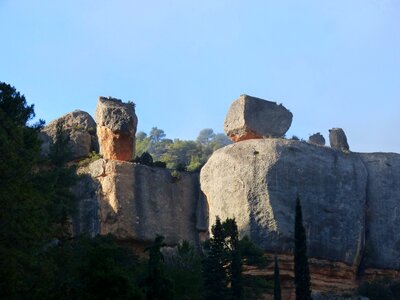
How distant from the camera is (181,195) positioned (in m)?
67.5

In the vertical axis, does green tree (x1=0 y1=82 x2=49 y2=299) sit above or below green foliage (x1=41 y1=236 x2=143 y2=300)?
above

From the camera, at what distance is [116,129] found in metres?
67.0

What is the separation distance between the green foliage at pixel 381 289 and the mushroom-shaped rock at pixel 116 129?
17.3 m

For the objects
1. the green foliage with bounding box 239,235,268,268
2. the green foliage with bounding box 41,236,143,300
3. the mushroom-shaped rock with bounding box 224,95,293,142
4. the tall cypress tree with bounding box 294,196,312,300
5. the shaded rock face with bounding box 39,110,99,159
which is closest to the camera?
the green foliage with bounding box 41,236,143,300

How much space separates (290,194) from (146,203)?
9013 millimetres

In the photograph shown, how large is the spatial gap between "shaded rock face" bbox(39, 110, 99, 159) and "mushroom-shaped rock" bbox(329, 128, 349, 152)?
1630 cm

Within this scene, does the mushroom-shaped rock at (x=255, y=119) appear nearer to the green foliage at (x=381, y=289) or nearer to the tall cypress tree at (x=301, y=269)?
the green foliage at (x=381, y=289)

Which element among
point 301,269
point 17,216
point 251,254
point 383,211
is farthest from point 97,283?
point 383,211

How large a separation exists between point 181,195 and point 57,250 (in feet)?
66.6

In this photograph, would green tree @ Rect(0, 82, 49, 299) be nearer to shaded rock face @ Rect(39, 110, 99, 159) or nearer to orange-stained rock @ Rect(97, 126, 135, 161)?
orange-stained rock @ Rect(97, 126, 135, 161)

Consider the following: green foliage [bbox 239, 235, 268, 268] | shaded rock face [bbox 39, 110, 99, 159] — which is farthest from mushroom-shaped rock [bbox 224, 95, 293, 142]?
green foliage [bbox 239, 235, 268, 268]

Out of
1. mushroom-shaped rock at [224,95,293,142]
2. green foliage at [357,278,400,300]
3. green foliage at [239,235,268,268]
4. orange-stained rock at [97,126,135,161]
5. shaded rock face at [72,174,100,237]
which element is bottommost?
green foliage at [357,278,400,300]

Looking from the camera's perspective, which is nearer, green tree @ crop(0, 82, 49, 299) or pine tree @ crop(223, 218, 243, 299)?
green tree @ crop(0, 82, 49, 299)

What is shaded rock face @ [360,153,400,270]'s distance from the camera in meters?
64.4
